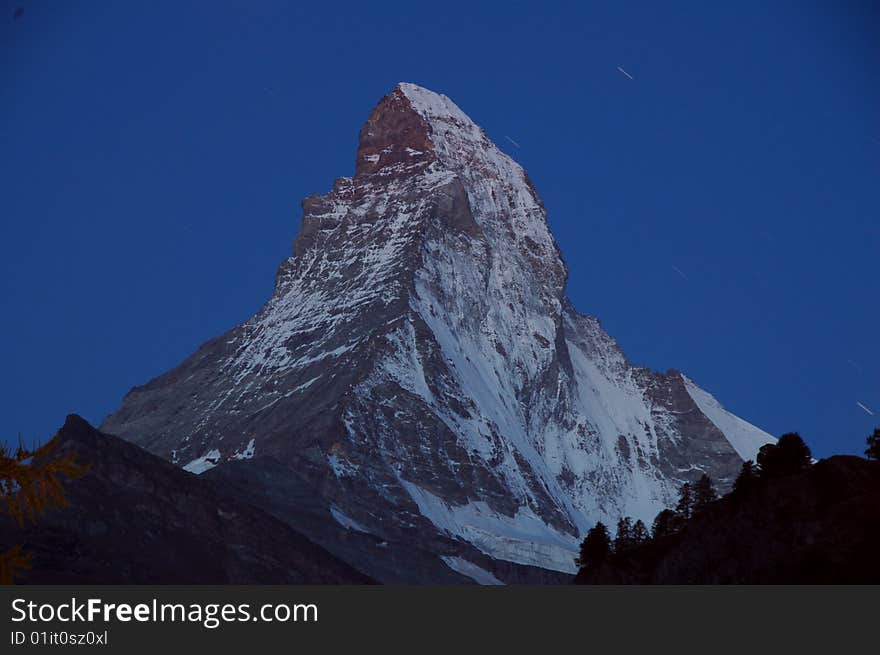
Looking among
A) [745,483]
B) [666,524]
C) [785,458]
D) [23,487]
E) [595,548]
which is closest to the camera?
[23,487]

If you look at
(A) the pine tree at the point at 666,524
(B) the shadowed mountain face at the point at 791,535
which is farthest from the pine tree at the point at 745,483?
(A) the pine tree at the point at 666,524

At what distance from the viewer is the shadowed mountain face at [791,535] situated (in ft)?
267

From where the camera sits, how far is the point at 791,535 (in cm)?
8869

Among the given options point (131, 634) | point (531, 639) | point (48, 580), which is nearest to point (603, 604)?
point (531, 639)

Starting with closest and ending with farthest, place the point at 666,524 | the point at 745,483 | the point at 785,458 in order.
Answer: the point at 745,483 → the point at 785,458 → the point at 666,524

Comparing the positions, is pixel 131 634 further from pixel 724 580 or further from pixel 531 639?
pixel 724 580

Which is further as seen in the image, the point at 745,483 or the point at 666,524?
the point at 666,524

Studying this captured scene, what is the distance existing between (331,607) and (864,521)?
38987 mm

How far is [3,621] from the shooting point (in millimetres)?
50094

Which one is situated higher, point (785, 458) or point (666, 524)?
point (666, 524)

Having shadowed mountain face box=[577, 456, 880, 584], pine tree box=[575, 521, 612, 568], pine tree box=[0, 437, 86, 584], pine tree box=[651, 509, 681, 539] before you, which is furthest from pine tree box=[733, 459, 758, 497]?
pine tree box=[0, 437, 86, 584]

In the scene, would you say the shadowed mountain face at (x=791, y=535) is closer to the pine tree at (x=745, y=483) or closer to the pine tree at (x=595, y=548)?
the pine tree at (x=745, y=483)

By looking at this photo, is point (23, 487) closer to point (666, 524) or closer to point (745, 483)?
point (745, 483)

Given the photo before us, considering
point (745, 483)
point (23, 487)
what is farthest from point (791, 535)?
point (23, 487)
